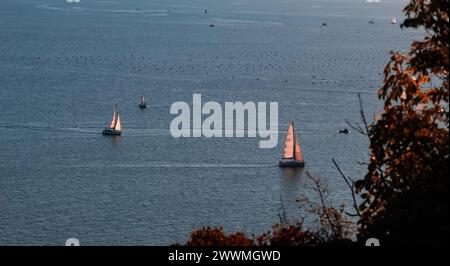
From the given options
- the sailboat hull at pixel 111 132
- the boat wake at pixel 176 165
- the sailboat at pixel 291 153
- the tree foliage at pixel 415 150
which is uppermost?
the sailboat hull at pixel 111 132

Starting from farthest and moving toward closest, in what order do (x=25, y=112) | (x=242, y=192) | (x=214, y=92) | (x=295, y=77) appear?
1. (x=295, y=77)
2. (x=214, y=92)
3. (x=25, y=112)
4. (x=242, y=192)

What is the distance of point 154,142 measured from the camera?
75625mm

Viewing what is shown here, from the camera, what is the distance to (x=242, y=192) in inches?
2365

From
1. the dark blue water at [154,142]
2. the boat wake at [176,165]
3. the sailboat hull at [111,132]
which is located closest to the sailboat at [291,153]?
the dark blue water at [154,142]

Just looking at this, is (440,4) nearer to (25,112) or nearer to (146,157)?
(146,157)

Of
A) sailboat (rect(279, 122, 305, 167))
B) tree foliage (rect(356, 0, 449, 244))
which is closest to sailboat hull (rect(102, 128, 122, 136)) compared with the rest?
sailboat (rect(279, 122, 305, 167))

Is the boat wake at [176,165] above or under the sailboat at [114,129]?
under

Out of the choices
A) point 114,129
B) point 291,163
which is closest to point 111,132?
point 114,129

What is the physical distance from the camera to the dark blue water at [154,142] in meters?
54.8

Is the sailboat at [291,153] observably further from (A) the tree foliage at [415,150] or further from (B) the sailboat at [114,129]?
(A) the tree foliage at [415,150]

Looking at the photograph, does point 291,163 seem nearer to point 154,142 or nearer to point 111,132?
point 154,142
